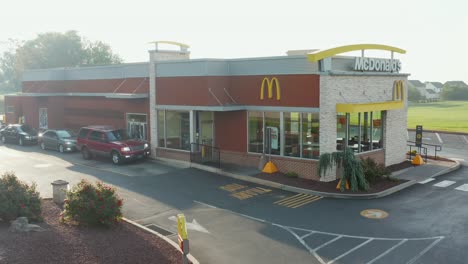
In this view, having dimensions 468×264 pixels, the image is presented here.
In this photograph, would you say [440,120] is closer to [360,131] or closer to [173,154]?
[360,131]

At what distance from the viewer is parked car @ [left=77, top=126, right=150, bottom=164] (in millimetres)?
26484

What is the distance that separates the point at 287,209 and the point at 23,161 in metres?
18.0

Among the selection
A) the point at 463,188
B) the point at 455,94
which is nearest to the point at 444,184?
the point at 463,188

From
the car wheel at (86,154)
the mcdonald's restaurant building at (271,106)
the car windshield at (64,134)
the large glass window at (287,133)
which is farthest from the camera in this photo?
the car windshield at (64,134)

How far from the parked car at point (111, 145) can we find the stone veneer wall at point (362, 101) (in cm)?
1098

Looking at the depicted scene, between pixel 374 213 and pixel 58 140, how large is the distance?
22755 millimetres

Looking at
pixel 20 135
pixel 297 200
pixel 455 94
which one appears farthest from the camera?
pixel 455 94

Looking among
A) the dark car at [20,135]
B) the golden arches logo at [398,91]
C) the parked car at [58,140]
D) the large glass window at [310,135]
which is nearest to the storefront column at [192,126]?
the large glass window at [310,135]

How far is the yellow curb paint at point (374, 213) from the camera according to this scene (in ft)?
54.8

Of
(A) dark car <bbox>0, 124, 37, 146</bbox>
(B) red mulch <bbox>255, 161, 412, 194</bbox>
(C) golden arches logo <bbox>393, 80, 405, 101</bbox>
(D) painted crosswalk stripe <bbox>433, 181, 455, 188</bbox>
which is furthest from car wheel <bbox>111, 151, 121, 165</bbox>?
(D) painted crosswalk stripe <bbox>433, 181, 455, 188</bbox>

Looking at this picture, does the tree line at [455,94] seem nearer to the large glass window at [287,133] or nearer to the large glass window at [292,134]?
the large glass window at [287,133]

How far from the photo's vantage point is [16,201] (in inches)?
538

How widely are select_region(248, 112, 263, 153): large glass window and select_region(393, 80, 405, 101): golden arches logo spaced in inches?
306

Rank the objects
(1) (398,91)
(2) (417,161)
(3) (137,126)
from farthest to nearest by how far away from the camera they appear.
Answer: (3) (137,126), (2) (417,161), (1) (398,91)
